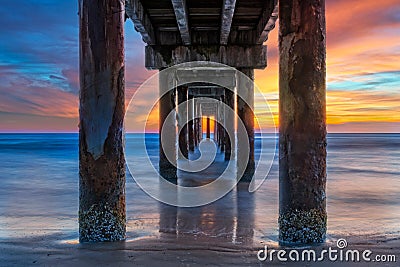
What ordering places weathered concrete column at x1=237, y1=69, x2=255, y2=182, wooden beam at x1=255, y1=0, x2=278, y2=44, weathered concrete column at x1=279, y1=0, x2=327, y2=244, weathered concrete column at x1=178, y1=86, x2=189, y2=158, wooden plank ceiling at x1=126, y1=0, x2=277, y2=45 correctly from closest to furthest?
weathered concrete column at x1=279, y1=0, x2=327, y2=244 < wooden beam at x1=255, y1=0, x2=278, y2=44 < wooden plank ceiling at x1=126, y1=0, x2=277, y2=45 < weathered concrete column at x1=237, y1=69, x2=255, y2=182 < weathered concrete column at x1=178, y1=86, x2=189, y2=158

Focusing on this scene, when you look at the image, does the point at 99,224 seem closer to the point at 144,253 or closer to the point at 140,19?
the point at 144,253

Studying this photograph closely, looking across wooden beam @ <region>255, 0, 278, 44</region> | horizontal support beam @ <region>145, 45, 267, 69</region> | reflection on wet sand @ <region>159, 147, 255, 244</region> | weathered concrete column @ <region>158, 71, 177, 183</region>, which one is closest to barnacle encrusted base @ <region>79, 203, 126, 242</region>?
reflection on wet sand @ <region>159, 147, 255, 244</region>

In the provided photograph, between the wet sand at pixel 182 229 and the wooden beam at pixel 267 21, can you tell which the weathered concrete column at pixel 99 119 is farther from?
the wooden beam at pixel 267 21

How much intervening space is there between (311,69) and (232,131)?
10.1 m

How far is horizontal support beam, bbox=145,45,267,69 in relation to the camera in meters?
8.64

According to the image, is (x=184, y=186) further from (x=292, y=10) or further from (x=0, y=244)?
(x=292, y=10)

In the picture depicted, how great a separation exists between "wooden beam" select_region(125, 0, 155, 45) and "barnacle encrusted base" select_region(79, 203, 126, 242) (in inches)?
139

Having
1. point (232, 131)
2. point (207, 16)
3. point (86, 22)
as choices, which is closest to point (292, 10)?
point (86, 22)

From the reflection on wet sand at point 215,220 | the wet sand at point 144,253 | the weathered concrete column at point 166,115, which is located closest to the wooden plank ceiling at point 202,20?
the weathered concrete column at point 166,115

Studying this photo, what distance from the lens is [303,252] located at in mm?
3391

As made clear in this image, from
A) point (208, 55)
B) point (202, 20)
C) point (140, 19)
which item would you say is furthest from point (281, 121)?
point (208, 55)

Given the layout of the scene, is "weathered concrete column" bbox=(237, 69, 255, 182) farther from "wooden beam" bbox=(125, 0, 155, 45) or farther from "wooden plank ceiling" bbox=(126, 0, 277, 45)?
"wooden beam" bbox=(125, 0, 155, 45)

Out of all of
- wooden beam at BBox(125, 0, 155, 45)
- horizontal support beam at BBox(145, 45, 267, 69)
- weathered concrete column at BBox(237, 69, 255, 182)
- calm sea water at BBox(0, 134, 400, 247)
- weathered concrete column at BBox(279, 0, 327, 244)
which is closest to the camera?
weathered concrete column at BBox(279, 0, 327, 244)

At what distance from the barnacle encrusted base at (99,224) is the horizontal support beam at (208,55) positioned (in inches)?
215
